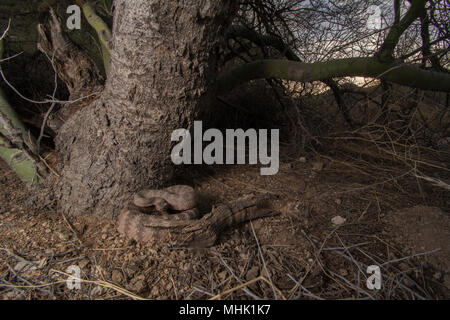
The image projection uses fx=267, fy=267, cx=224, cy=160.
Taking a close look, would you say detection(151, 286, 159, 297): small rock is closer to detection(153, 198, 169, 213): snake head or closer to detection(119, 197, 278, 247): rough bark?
detection(119, 197, 278, 247): rough bark

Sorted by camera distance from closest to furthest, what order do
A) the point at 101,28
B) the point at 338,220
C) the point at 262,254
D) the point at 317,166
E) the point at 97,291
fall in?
the point at 97,291
the point at 262,254
the point at 338,220
the point at 101,28
the point at 317,166

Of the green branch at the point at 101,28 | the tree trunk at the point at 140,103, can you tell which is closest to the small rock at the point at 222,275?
the tree trunk at the point at 140,103

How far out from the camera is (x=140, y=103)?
59.0 inches

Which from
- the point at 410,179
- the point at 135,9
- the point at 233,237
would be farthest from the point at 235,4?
the point at 410,179

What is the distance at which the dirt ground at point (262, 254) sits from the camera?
1.21 metres

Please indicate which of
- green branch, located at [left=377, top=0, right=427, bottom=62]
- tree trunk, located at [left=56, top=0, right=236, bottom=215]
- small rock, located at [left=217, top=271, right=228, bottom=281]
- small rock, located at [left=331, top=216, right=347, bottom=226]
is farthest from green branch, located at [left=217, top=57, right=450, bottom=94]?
small rock, located at [left=217, top=271, right=228, bottom=281]

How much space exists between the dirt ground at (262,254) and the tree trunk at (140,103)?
0.80 feet

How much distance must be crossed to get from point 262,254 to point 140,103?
3.47 ft

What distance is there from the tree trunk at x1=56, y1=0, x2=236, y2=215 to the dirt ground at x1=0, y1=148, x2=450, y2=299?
0.80 ft

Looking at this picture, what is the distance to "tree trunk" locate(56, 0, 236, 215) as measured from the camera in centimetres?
135

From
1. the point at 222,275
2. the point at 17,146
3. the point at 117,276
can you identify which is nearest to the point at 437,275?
the point at 222,275

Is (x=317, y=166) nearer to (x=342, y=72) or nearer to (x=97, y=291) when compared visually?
(x=342, y=72)

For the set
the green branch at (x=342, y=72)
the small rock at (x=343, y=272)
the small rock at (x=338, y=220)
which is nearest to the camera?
the small rock at (x=343, y=272)

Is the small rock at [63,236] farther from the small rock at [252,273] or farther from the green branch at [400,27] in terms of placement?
the green branch at [400,27]
